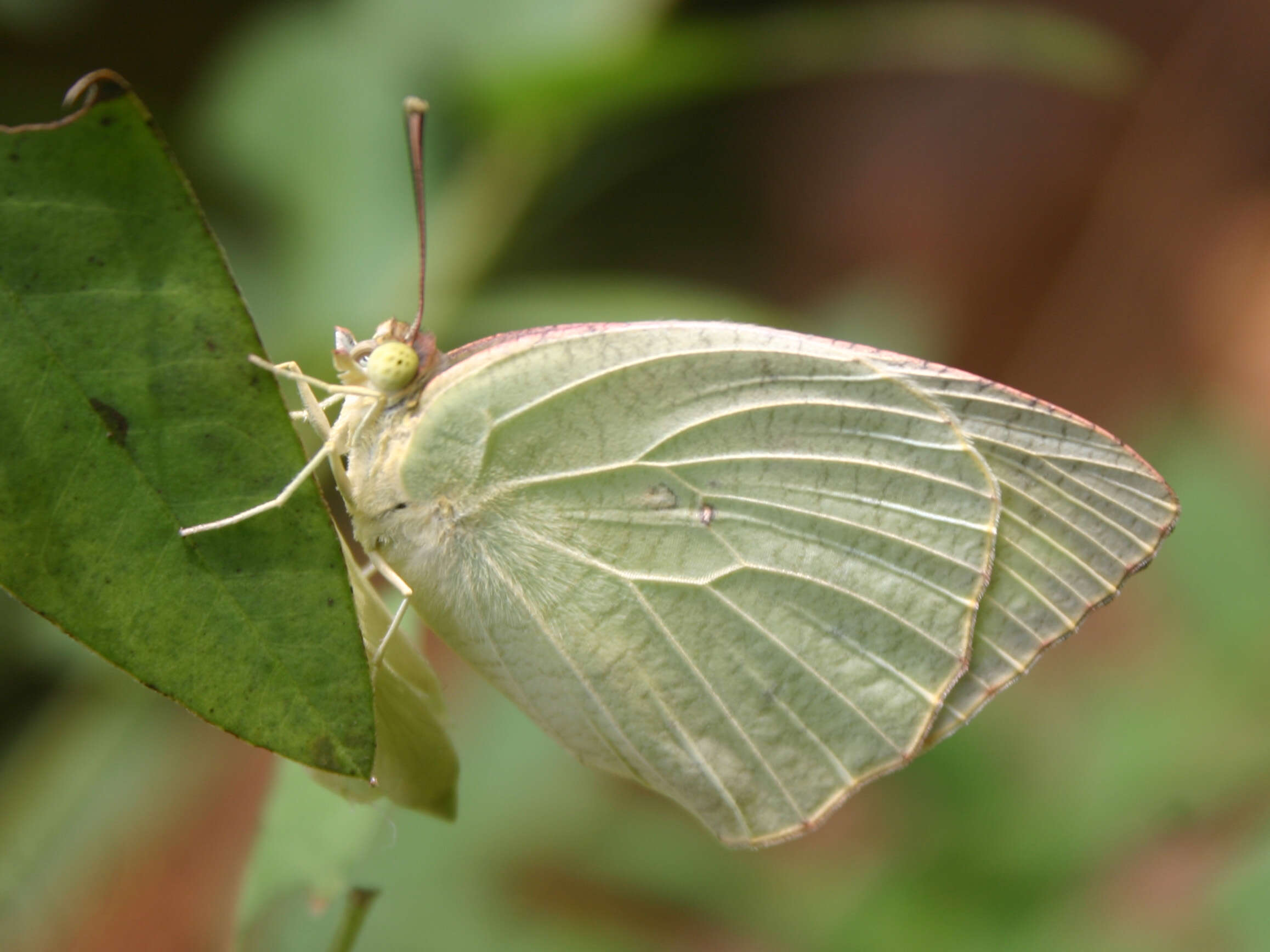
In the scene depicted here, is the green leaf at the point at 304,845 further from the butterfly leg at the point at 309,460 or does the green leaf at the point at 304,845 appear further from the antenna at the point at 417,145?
the antenna at the point at 417,145

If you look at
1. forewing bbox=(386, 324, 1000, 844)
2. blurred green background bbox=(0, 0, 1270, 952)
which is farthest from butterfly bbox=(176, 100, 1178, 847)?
blurred green background bbox=(0, 0, 1270, 952)

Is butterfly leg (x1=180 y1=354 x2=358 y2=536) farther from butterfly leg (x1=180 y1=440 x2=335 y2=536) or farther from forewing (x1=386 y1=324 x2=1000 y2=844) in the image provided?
forewing (x1=386 y1=324 x2=1000 y2=844)

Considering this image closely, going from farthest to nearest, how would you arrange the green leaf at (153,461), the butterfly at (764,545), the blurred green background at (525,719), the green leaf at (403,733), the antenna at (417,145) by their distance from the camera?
the blurred green background at (525,719) → the butterfly at (764,545) → the antenna at (417,145) → the green leaf at (403,733) → the green leaf at (153,461)

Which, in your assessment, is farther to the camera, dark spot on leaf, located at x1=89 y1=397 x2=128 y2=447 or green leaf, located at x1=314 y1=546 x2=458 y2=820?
green leaf, located at x1=314 y1=546 x2=458 y2=820

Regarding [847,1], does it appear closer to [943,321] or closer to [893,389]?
[943,321]

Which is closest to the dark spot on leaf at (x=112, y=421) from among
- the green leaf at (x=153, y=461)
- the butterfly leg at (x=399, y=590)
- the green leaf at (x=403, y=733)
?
the green leaf at (x=153, y=461)
